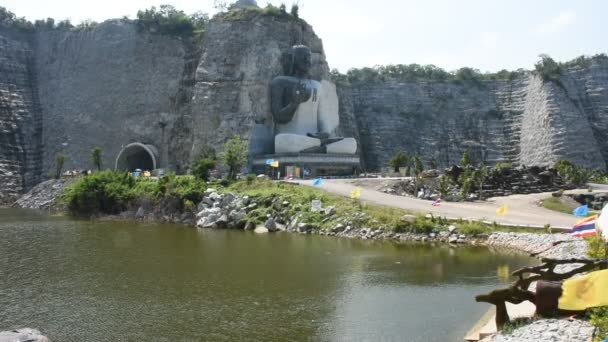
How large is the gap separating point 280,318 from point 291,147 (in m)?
28.0

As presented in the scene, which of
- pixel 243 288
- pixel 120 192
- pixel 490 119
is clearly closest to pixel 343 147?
pixel 120 192

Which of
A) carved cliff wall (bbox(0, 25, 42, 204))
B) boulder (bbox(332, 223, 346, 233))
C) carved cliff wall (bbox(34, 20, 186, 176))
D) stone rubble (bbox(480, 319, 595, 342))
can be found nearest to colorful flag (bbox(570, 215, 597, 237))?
stone rubble (bbox(480, 319, 595, 342))

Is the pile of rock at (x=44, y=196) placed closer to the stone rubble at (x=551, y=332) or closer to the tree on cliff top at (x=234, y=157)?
the tree on cliff top at (x=234, y=157)

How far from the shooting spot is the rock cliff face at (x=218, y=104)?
44594mm

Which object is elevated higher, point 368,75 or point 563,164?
point 368,75

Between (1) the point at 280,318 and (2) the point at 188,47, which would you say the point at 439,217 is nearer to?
(1) the point at 280,318

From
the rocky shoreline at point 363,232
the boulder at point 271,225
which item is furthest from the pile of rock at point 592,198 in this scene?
the boulder at point 271,225

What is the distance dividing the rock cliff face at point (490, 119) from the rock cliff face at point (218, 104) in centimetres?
10

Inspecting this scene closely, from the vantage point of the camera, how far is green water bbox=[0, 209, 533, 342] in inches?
433

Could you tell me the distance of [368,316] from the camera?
11750mm

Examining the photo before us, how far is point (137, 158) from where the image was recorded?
50.2 m

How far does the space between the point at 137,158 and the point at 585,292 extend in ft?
150

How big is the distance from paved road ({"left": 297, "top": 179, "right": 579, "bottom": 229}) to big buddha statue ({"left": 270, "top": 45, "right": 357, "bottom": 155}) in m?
8.77

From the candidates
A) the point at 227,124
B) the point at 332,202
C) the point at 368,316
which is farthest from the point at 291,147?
the point at 368,316
